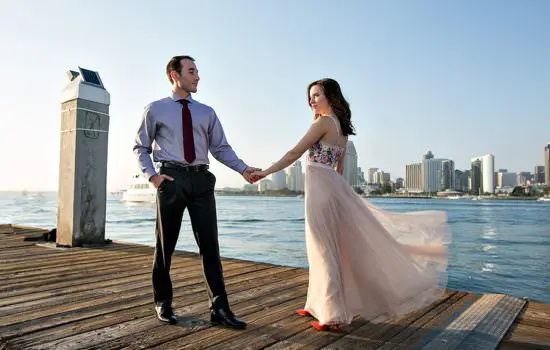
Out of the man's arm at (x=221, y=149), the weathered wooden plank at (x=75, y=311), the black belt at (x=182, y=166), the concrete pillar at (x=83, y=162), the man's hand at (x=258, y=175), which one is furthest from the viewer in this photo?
the concrete pillar at (x=83, y=162)

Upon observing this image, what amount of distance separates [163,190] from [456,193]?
135067 mm

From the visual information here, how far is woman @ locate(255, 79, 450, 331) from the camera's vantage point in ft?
9.09

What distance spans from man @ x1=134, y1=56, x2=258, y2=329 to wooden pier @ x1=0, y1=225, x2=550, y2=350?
251 mm

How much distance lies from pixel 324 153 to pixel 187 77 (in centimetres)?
112

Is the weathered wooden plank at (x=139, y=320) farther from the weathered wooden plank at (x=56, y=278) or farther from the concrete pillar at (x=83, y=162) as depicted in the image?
the concrete pillar at (x=83, y=162)

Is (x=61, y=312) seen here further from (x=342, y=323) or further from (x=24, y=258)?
(x=24, y=258)

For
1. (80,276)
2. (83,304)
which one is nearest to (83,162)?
(80,276)

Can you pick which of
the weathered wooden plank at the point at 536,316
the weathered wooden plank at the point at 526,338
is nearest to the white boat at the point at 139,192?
the weathered wooden plank at the point at 536,316

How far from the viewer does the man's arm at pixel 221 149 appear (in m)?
3.00

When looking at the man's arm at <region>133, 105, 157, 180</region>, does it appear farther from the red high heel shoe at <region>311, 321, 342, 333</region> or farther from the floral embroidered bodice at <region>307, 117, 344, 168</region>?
the red high heel shoe at <region>311, 321, 342, 333</region>

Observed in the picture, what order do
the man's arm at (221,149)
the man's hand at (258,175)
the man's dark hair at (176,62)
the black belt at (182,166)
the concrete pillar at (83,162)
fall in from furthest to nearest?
the concrete pillar at (83,162) → the man's hand at (258,175) → the man's arm at (221,149) → the man's dark hair at (176,62) → the black belt at (182,166)

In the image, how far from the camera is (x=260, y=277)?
4.20 m

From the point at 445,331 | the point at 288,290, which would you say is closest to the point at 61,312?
the point at 288,290

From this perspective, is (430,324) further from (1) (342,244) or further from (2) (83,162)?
(2) (83,162)
